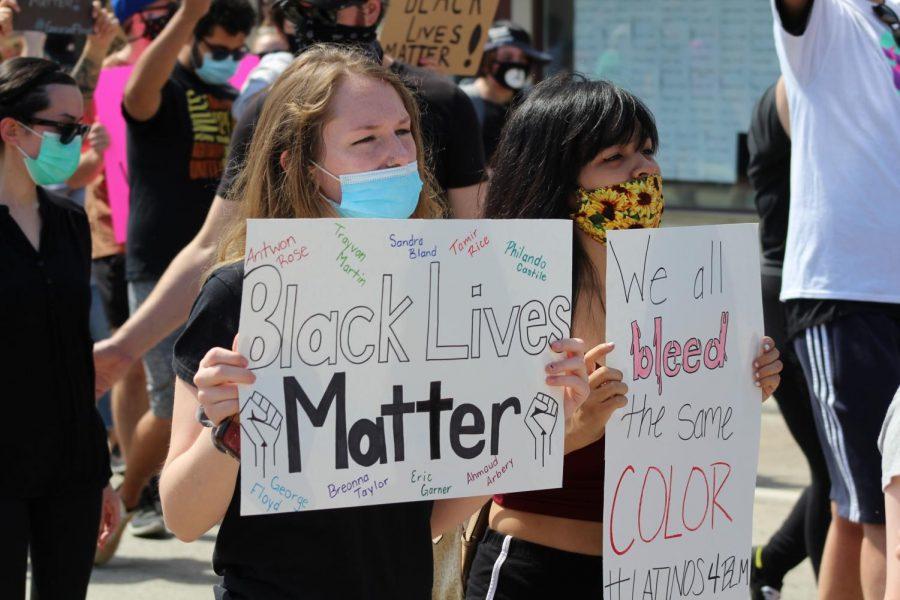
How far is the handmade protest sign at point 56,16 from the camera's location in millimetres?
5230

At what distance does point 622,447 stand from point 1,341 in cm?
174

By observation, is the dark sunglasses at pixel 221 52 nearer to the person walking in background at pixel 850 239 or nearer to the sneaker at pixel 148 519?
the sneaker at pixel 148 519

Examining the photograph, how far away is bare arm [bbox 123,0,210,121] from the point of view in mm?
4836

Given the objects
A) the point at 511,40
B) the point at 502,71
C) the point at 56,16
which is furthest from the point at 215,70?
the point at 511,40

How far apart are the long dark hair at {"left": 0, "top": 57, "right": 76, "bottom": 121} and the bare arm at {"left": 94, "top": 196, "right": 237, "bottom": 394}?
0.83 meters

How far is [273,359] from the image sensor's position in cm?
207

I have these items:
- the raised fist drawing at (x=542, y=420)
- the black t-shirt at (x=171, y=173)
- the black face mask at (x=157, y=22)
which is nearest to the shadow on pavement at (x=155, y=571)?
the black t-shirt at (x=171, y=173)

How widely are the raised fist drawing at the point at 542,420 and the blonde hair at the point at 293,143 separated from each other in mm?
476

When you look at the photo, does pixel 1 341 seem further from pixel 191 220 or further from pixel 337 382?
pixel 191 220

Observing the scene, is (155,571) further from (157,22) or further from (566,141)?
(566,141)

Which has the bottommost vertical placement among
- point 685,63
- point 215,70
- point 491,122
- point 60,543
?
point 60,543

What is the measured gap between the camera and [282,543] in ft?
7.19

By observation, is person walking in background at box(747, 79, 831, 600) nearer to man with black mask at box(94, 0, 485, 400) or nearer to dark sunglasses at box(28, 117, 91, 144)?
man with black mask at box(94, 0, 485, 400)

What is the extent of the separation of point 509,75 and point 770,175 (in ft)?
9.88
